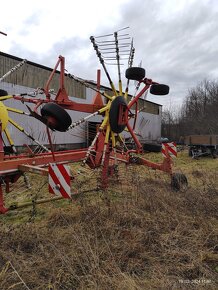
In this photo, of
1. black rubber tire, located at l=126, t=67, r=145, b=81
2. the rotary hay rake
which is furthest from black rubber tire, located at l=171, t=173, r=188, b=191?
black rubber tire, located at l=126, t=67, r=145, b=81

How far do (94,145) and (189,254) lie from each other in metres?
3.35

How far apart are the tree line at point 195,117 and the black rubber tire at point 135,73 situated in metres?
24.9

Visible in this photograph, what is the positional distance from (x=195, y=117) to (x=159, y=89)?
3411cm

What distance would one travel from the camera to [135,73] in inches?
240

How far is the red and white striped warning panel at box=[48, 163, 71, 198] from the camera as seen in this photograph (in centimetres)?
346

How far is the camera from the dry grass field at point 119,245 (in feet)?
9.12

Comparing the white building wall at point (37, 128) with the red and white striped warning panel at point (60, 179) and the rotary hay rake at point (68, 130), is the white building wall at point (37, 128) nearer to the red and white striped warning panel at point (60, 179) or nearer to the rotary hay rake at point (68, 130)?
the rotary hay rake at point (68, 130)

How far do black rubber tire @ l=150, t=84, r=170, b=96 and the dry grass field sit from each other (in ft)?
8.69

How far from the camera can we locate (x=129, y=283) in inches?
104

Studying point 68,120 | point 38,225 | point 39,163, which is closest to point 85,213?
point 38,225

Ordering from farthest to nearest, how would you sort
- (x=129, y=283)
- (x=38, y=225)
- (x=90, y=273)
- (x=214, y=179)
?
1. (x=214, y=179)
2. (x=38, y=225)
3. (x=90, y=273)
4. (x=129, y=283)

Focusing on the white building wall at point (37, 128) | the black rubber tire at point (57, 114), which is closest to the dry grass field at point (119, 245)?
the black rubber tire at point (57, 114)

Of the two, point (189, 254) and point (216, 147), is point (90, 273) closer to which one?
point (189, 254)

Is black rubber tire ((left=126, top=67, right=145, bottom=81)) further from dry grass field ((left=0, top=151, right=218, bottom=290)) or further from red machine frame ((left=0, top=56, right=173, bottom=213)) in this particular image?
dry grass field ((left=0, top=151, right=218, bottom=290))
